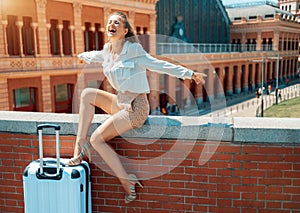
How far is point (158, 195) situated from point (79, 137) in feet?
3.40

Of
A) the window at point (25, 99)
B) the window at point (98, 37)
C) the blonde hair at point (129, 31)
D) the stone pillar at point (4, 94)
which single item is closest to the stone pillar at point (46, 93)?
the window at point (25, 99)

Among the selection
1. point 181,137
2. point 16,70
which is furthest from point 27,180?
point 16,70

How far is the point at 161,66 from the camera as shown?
3.30 meters

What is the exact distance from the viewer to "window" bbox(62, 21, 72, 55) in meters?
23.9

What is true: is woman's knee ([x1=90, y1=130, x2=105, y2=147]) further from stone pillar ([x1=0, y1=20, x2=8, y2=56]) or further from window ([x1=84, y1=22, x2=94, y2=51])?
window ([x1=84, y1=22, x2=94, y2=51])

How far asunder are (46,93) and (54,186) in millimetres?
19583

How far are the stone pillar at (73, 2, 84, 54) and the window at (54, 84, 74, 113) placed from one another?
2580 millimetres

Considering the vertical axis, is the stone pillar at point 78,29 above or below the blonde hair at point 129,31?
above

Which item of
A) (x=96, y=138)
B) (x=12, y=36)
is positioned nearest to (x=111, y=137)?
(x=96, y=138)

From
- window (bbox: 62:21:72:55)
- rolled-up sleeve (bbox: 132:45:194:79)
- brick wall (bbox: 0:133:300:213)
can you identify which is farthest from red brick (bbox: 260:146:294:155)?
window (bbox: 62:21:72:55)

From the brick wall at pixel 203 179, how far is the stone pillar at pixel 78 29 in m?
21.1

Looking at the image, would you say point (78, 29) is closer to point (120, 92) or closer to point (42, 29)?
point (42, 29)

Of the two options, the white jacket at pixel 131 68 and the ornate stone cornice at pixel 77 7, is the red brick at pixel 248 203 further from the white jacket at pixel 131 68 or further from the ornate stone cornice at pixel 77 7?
the ornate stone cornice at pixel 77 7

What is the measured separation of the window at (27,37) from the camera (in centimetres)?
2103
